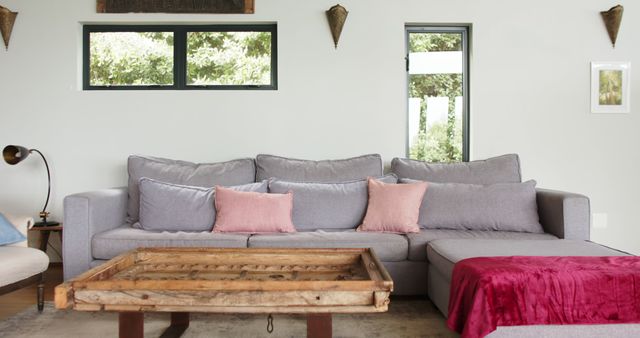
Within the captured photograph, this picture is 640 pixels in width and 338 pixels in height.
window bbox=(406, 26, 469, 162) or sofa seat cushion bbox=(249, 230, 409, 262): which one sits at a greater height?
window bbox=(406, 26, 469, 162)

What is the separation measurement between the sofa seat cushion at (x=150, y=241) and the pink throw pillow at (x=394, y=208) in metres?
0.80

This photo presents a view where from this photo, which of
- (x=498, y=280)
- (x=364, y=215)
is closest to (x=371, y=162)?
(x=364, y=215)

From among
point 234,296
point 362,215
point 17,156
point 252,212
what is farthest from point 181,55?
point 234,296

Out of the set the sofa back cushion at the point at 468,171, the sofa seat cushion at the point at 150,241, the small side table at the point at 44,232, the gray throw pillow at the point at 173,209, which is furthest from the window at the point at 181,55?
the sofa seat cushion at the point at 150,241

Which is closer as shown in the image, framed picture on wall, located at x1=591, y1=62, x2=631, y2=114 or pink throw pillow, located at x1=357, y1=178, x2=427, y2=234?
pink throw pillow, located at x1=357, y1=178, x2=427, y2=234

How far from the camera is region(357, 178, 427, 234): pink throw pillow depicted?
2.81 meters

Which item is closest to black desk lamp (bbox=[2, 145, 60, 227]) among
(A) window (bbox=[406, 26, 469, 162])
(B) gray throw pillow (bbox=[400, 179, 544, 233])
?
(B) gray throw pillow (bbox=[400, 179, 544, 233])

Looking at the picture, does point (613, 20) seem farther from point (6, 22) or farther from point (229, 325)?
point (6, 22)

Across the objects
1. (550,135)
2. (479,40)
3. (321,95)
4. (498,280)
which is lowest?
(498,280)

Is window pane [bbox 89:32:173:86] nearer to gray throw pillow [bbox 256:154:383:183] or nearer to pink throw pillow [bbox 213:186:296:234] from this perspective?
gray throw pillow [bbox 256:154:383:183]

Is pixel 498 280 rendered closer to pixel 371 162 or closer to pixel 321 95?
pixel 371 162

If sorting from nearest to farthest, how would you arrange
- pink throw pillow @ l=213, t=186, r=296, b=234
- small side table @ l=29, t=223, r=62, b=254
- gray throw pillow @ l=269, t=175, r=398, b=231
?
pink throw pillow @ l=213, t=186, r=296, b=234
gray throw pillow @ l=269, t=175, r=398, b=231
small side table @ l=29, t=223, r=62, b=254

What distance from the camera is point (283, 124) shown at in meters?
3.59

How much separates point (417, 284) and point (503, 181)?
104 cm
